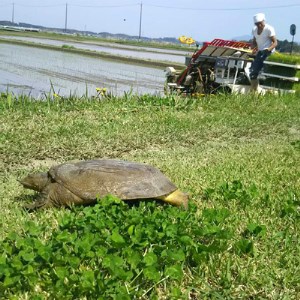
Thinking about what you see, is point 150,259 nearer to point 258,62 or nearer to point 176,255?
point 176,255

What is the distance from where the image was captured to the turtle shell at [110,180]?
3047 mm

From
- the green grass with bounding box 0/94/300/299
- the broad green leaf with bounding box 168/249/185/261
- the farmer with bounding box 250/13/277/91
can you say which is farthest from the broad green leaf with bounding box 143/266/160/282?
the farmer with bounding box 250/13/277/91

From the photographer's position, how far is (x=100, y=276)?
2.11m

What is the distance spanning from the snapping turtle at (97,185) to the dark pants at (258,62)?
261 inches

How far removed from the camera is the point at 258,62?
9359 mm

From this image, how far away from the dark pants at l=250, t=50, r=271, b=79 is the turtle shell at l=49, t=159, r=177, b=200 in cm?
663

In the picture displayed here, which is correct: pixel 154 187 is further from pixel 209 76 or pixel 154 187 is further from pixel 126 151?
pixel 209 76

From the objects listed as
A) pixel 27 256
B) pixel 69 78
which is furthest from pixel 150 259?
pixel 69 78

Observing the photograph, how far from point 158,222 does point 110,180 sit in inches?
26.4

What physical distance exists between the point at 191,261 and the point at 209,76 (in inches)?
342

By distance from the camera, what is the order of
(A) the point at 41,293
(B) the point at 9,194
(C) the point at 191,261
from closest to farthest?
(A) the point at 41,293
(C) the point at 191,261
(B) the point at 9,194

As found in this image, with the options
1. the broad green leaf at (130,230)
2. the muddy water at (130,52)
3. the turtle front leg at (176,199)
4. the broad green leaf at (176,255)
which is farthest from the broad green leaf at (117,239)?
the muddy water at (130,52)

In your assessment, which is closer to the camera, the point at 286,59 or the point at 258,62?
the point at 258,62

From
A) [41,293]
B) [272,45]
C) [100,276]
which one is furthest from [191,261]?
[272,45]
